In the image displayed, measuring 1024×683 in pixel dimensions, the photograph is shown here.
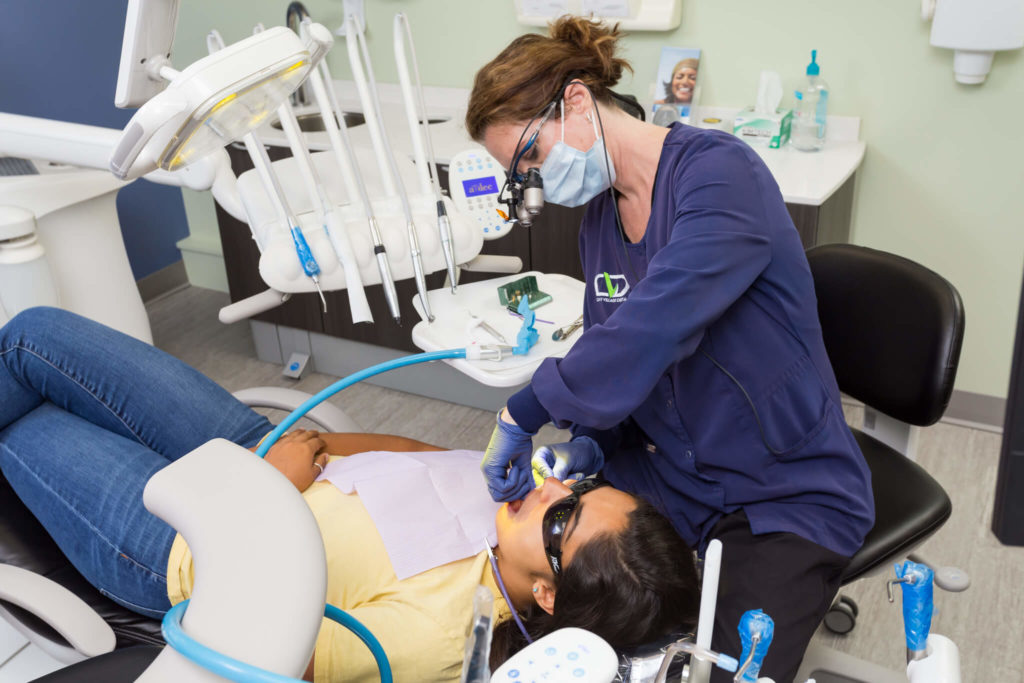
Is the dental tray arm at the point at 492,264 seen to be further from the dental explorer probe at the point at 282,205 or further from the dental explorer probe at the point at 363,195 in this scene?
the dental explorer probe at the point at 282,205

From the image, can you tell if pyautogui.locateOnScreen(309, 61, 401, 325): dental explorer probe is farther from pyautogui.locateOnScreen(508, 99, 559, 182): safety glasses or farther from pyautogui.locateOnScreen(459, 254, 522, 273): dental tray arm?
pyautogui.locateOnScreen(508, 99, 559, 182): safety glasses

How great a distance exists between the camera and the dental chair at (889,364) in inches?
53.9

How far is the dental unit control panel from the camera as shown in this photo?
176 cm

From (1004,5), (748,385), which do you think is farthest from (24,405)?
(1004,5)

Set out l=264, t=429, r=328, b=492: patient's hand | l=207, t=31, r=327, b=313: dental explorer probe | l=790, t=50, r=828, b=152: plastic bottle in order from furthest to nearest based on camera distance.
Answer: l=790, t=50, r=828, b=152: plastic bottle, l=207, t=31, r=327, b=313: dental explorer probe, l=264, t=429, r=328, b=492: patient's hand

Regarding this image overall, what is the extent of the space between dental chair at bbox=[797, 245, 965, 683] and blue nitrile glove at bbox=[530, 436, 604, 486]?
0.43 m

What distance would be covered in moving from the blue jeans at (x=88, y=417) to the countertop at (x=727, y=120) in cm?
76

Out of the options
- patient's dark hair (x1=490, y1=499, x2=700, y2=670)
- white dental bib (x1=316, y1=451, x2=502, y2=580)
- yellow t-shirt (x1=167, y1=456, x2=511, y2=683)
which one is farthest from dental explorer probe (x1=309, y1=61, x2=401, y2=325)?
patient's dark hair (x1=490, y1=499, x2=700, y2=670)

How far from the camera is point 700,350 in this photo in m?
1.19

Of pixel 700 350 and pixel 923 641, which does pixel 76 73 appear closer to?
pixel 700 350

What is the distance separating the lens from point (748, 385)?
1.18 m

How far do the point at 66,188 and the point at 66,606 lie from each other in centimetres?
118

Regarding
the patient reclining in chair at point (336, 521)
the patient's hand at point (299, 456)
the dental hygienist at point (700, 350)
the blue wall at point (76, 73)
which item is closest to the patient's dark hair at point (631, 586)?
the patient reclining in chair at point (336, 521)

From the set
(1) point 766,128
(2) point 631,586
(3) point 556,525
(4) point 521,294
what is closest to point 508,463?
(3) point 556,525
